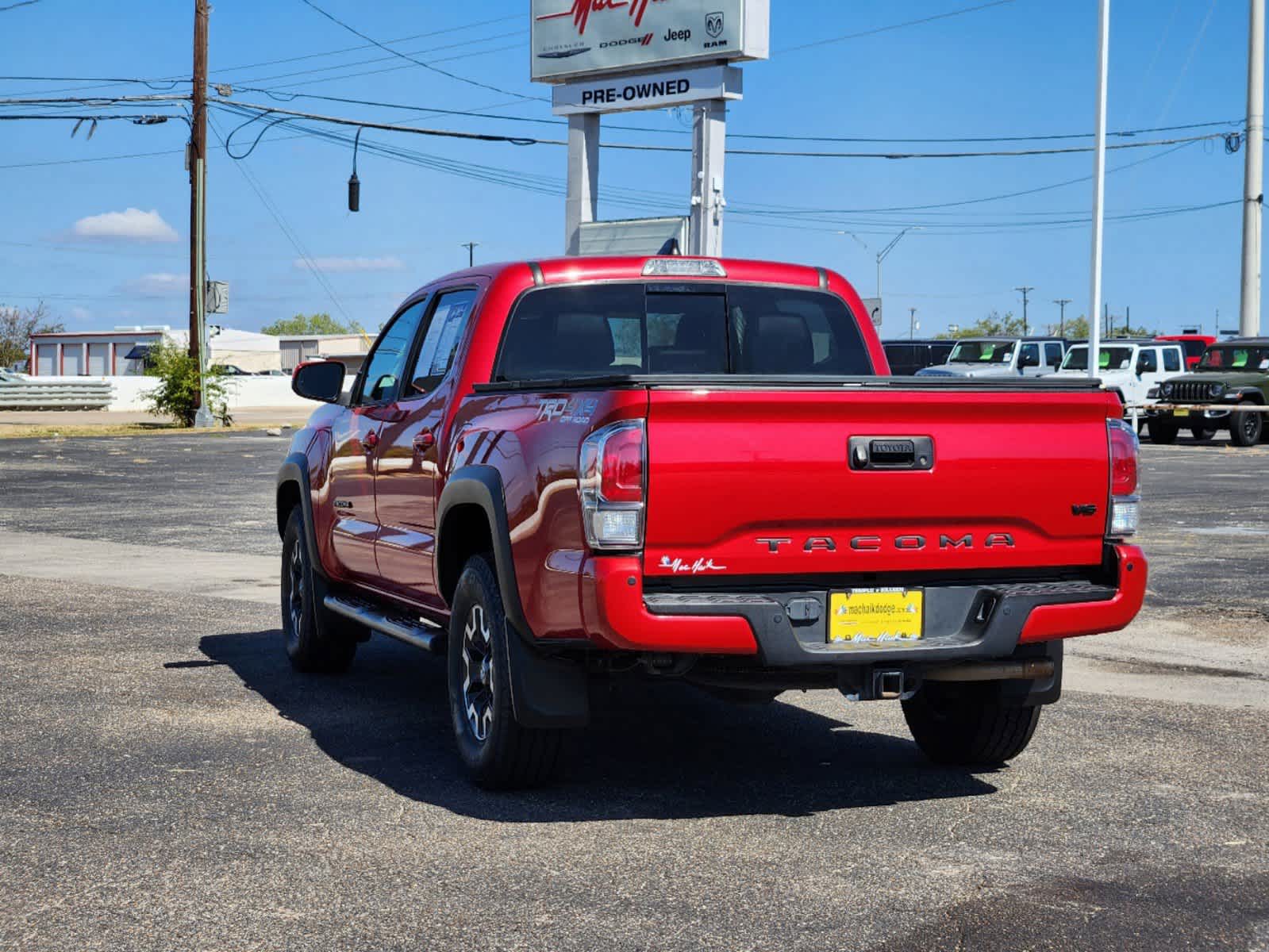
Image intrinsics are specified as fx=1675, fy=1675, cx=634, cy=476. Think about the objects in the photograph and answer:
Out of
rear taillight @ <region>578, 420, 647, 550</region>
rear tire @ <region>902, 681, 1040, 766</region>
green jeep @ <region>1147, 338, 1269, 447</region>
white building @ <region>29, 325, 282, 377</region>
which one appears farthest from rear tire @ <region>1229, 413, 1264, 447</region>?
white building @ <region>29, 325, 282, 377</region>

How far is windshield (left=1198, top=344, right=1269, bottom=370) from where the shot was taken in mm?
36719

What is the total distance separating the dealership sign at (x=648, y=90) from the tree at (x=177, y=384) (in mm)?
16519

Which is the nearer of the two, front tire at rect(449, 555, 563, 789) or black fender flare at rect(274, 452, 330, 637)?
front tire at rect(449, 555, 563, 789)

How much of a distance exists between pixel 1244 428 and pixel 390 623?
1229 inches

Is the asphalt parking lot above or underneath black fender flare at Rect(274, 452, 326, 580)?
underneath

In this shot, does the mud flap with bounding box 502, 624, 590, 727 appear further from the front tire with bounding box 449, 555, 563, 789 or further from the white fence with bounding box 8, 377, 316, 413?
the white fence with bounding box 8, 377, 316, 413

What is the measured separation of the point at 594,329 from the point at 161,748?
8.21 ft

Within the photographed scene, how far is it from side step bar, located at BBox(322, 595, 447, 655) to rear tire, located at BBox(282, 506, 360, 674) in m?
0.16

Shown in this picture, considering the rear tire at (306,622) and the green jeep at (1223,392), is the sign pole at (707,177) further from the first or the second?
the rear tire at (306,622)

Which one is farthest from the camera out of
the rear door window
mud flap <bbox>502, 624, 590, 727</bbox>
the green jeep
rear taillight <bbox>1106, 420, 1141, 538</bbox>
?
the green jeep

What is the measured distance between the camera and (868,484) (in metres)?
Result: 5.51

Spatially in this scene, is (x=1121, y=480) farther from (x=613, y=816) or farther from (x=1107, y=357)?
(x=1107, y=357)

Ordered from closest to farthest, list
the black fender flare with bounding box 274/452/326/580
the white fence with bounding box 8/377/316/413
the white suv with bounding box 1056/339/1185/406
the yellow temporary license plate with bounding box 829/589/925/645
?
the yellow temporary license plate with bounding box 829/589/925/645, the black fender flare with bounding box 274/452/326/580, the white suv with bounding box 1056/339/1185/406, the white fence with bounding box 8/377/316/413

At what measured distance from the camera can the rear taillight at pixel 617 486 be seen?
5277 millimetres
